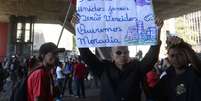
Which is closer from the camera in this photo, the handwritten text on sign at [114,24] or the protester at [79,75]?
the handwritten text on sign at [114,24]

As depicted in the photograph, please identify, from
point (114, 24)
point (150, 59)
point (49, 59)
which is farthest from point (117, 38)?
point (49, 59)

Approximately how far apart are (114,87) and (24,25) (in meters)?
40.7

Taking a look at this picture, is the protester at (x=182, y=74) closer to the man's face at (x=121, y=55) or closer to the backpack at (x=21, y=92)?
the man's face at (x=121, y=55)

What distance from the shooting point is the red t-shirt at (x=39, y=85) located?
201 inches

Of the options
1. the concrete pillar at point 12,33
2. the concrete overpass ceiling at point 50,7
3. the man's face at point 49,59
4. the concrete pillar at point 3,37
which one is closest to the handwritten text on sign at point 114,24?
the man's face at point 49,59

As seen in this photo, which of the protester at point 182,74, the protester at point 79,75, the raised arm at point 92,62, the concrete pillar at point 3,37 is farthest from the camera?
the concrete pillar at point 3,37

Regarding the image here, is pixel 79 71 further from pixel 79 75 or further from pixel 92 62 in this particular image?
pixel 92 62

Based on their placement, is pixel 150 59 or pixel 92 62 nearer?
pixel 150 59

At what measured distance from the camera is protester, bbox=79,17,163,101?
5188 millimetres

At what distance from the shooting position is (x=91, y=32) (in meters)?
5.56

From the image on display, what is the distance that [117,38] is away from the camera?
557 centimetres

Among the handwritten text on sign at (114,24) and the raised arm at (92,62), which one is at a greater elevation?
the handwritten text on sign at (114,24)

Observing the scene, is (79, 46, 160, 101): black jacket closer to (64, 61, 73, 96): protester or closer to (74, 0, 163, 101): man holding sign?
(74, 0, 163, 101): man holding sign

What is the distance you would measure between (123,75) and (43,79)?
89cm
